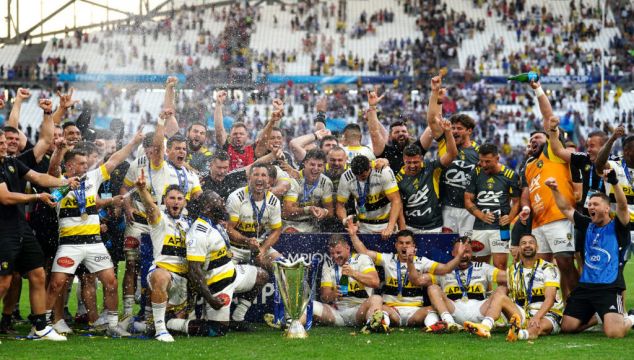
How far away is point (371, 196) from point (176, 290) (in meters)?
2.35

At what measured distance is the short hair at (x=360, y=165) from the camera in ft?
30.6

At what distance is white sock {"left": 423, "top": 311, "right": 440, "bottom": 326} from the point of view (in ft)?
28.1

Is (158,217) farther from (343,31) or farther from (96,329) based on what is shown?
(343,31)

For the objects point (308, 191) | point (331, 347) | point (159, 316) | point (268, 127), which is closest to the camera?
point (331, 347)

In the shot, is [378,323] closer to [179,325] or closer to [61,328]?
[179,325]

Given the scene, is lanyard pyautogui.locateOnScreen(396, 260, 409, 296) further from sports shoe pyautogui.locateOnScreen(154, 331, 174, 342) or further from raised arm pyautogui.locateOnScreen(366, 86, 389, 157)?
sports shoe pyautogui.locateOnScreen(154, 331, 174, 342)

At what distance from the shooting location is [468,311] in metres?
8.75

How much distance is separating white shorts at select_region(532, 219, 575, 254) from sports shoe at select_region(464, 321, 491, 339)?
156 cm

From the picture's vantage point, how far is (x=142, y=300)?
8734mm

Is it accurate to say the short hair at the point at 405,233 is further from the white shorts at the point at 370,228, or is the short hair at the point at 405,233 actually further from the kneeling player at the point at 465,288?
the white shorts at the point at 370,228

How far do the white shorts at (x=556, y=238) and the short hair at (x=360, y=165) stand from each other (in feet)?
6.35

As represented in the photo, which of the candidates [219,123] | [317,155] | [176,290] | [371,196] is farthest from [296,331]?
[219,123]

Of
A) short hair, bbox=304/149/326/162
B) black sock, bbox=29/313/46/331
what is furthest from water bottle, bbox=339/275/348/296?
black sock, bbox=29/313/46/331

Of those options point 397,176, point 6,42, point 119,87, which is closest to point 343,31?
point 119,87
